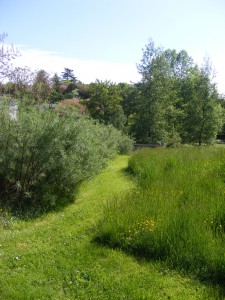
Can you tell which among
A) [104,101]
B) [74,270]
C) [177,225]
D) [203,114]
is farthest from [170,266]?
[203,114]

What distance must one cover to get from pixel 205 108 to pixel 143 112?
5.01 meters

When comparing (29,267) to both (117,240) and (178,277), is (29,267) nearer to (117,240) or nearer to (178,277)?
(117,240)

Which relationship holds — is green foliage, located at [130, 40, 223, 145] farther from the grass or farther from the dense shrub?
the grass

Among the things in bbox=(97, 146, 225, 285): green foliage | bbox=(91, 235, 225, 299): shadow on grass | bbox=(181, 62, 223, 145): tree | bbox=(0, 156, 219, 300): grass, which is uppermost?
bbox=(181, 62, 223, 145): tree

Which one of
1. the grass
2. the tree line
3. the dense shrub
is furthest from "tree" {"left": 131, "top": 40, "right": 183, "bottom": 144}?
the grass

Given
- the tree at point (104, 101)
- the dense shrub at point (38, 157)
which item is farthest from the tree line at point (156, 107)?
the dense shrub at point (38, 157)

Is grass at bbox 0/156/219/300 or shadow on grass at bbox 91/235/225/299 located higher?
shadow on grass at bbox 91/235/225/299

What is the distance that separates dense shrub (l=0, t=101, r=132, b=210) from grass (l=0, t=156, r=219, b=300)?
1.07m

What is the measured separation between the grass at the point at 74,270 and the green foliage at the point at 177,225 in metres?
0.21

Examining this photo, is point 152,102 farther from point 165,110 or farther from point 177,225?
point 177,225

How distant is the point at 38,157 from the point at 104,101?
14.2 m

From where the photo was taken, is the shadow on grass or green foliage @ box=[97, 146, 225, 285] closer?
the shadow on grass

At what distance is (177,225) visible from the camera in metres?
4.09

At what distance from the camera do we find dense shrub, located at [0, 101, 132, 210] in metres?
5.79
